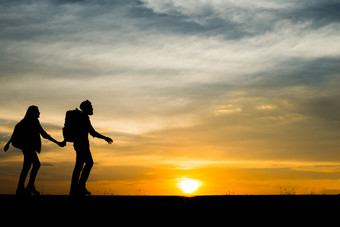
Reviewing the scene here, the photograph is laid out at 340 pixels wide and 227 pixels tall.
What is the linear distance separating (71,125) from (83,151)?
74cm

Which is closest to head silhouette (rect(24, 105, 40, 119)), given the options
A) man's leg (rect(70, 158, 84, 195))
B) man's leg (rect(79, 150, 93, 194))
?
man's leg (rect(70, 158, 84, 195))

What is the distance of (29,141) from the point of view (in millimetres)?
10680

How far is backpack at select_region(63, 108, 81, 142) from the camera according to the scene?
1030 centimetres

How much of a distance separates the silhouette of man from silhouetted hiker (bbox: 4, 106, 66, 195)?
48 cm

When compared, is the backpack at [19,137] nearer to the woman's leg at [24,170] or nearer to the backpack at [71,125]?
the woman's leg at [24,170]

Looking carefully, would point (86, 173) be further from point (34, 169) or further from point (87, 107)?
point (87, 107)

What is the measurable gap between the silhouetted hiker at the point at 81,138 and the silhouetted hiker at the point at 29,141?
0.40 metres
